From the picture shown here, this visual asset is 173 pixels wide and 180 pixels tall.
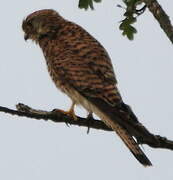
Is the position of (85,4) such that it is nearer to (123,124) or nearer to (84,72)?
(84,72)

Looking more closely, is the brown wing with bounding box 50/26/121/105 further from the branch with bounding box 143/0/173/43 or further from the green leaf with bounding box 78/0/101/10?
the branch with bounding box 143/0/173/43

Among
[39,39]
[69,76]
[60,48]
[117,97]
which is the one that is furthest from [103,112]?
[39,39]

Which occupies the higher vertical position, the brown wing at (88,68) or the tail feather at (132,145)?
the brown wing at (88,68)

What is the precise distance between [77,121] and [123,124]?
61 centimetres

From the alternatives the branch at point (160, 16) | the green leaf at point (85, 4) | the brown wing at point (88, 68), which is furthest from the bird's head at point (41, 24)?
the branch at point (160, 16)

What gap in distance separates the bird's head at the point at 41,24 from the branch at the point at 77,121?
162cm

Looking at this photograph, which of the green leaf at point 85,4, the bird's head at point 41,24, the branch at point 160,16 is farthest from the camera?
the bird's head at point 41,24

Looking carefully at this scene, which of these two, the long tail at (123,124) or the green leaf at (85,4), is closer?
the long tail at (123,124)

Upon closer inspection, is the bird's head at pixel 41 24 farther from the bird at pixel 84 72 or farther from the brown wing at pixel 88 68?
the brown wing at pixel 88 68

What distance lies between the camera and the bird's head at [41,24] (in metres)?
6.48

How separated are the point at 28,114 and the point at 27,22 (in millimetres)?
2865

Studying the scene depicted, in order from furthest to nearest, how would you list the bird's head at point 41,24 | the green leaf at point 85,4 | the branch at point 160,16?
the bird's head at point 41,24, the green leaf at point 85,4, the branch at point 160,16

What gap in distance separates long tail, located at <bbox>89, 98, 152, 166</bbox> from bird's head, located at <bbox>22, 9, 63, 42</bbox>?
179 centimetres

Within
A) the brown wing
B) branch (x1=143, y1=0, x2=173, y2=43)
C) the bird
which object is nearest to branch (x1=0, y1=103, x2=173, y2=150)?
the bird
